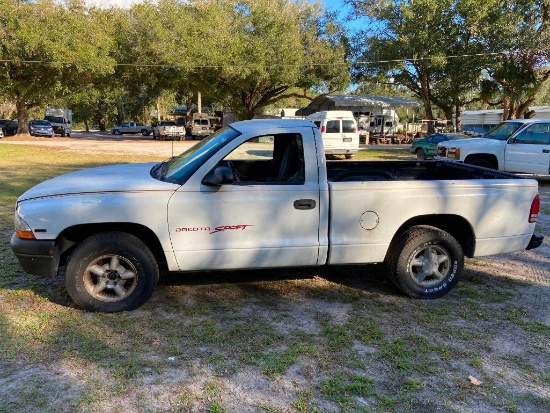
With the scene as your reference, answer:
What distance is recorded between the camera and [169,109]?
75000 mm

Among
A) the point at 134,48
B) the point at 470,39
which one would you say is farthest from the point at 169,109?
the point at 470,39

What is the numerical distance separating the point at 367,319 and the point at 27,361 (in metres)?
2.73

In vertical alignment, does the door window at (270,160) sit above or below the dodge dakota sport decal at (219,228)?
above

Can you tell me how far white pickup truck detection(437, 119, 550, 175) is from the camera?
11.2m

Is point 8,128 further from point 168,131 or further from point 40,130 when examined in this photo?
point 168,131

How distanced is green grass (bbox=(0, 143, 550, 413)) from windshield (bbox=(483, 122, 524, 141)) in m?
7.85

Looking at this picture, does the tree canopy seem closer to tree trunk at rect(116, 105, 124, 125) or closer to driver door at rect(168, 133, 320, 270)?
driver door at rect(168, 133, 320, 270)

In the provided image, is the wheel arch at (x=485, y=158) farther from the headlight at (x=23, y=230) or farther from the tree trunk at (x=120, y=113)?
the tree trunk at (x=120, y=113)

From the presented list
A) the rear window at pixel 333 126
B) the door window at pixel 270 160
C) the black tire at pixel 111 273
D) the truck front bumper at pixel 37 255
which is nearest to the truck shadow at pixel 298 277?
the black tire at pixel 111 273

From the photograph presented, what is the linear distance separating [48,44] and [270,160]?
92.6 ft

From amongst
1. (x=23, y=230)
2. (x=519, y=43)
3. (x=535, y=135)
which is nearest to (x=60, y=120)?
(x=519, y=43)

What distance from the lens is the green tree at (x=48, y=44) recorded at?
28312 mm

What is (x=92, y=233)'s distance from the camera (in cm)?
412

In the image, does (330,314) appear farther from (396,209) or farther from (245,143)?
(245,143)
